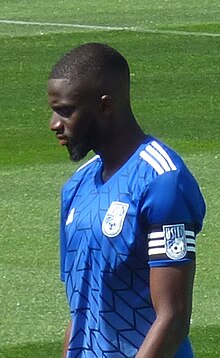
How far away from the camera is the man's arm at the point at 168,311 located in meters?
3.93

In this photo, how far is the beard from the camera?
4129 mm

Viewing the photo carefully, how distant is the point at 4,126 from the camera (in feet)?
43.8

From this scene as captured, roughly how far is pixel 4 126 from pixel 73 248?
30.3 ft

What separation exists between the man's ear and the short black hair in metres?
0.05

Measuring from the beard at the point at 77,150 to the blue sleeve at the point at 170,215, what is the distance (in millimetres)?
269

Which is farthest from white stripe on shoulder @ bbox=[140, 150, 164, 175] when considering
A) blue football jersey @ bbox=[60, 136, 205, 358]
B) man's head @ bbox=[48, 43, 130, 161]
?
man's head @ bbox=[48, 43, 130, 161]

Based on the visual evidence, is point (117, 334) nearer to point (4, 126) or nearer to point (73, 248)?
point (73, 248)

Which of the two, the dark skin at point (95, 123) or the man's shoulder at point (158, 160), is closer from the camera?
the man's shoulder at point (158, 160)

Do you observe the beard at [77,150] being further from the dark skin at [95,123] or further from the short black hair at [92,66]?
the short black hair at [92,66]

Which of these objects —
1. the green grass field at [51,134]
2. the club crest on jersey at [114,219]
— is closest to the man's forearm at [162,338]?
the club crest on jersey at [114,219]

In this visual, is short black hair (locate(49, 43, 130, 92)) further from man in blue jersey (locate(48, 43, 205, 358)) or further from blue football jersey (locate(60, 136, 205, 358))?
blue football jersey (locate(60, 136, 205, 358))

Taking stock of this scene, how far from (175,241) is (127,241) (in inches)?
6.2

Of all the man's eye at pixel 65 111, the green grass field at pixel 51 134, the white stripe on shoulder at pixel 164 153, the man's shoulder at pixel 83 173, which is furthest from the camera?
the green grass field at pixel 51 134

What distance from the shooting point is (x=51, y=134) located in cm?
1299
